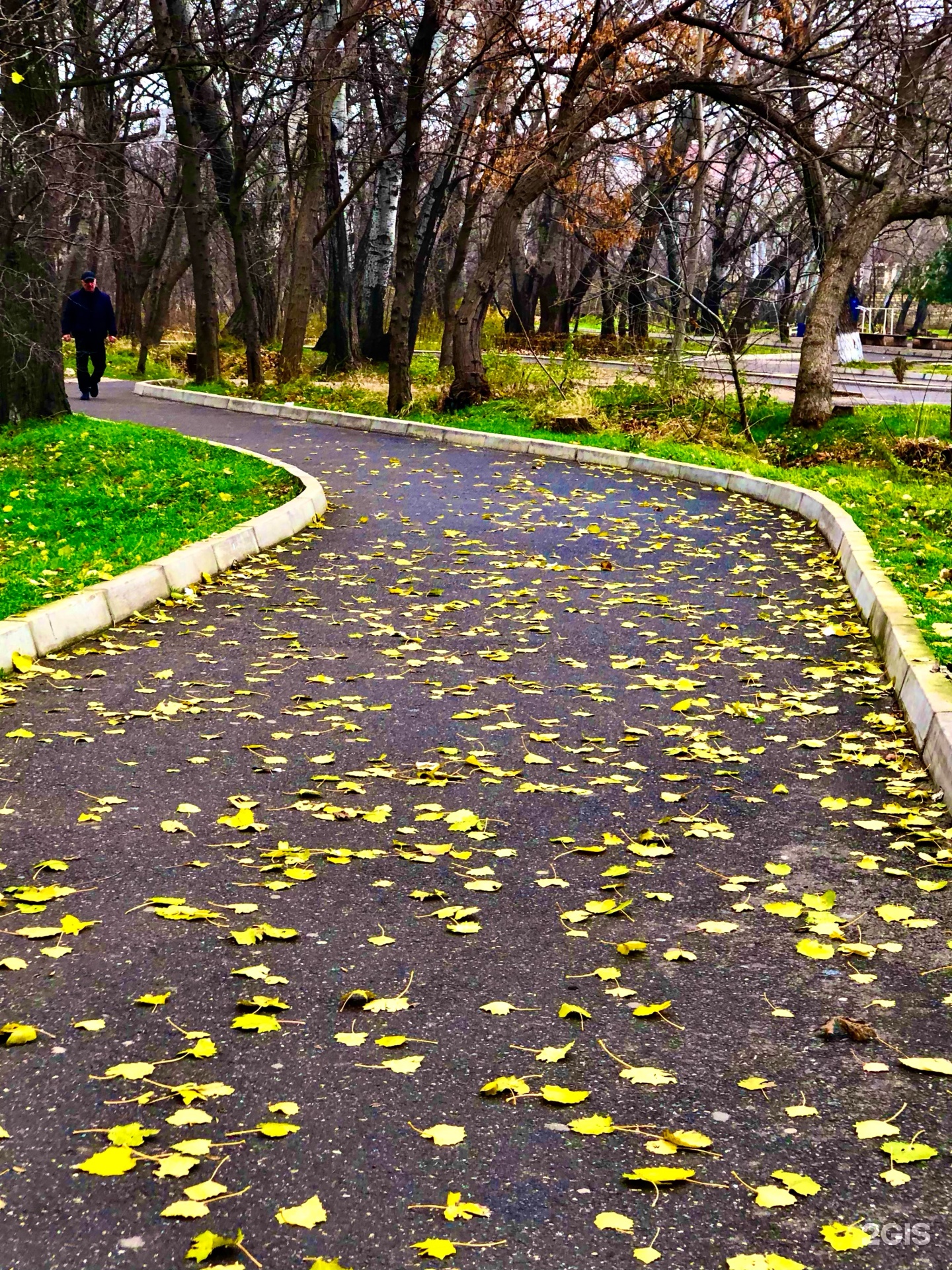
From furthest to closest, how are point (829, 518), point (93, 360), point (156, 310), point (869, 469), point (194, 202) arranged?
point (156, 310)
point (93, 360)
point (194, 202)
point (869, 469)
point (829, 518)

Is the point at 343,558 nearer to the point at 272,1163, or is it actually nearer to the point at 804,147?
the point at 272,1163

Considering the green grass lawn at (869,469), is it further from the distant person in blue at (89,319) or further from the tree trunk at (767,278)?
the tree trunk at (767,278)

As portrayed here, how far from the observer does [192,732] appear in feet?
18.3

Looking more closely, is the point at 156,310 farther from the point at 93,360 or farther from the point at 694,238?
the point at 694,238

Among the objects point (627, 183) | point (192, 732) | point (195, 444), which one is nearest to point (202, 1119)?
point (192, 732)

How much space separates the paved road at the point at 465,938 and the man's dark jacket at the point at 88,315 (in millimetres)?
14444

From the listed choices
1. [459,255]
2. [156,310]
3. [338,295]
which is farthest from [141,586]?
[156,310]

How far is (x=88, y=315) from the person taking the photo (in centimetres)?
2048

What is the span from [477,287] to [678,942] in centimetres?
1760

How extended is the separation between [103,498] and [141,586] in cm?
382

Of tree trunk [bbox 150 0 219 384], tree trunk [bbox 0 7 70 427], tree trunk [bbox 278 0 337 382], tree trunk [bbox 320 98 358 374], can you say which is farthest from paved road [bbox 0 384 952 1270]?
tree trunk [bbox 320 98 358 374]

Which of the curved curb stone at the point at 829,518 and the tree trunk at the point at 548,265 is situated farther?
the tree trunk at the point at 548,265

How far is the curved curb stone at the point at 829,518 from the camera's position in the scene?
211 inches

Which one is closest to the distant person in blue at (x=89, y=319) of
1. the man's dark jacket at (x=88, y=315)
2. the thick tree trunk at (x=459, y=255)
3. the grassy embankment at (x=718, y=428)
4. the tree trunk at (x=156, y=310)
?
the man's dark jacket at (x=88, y=315)
